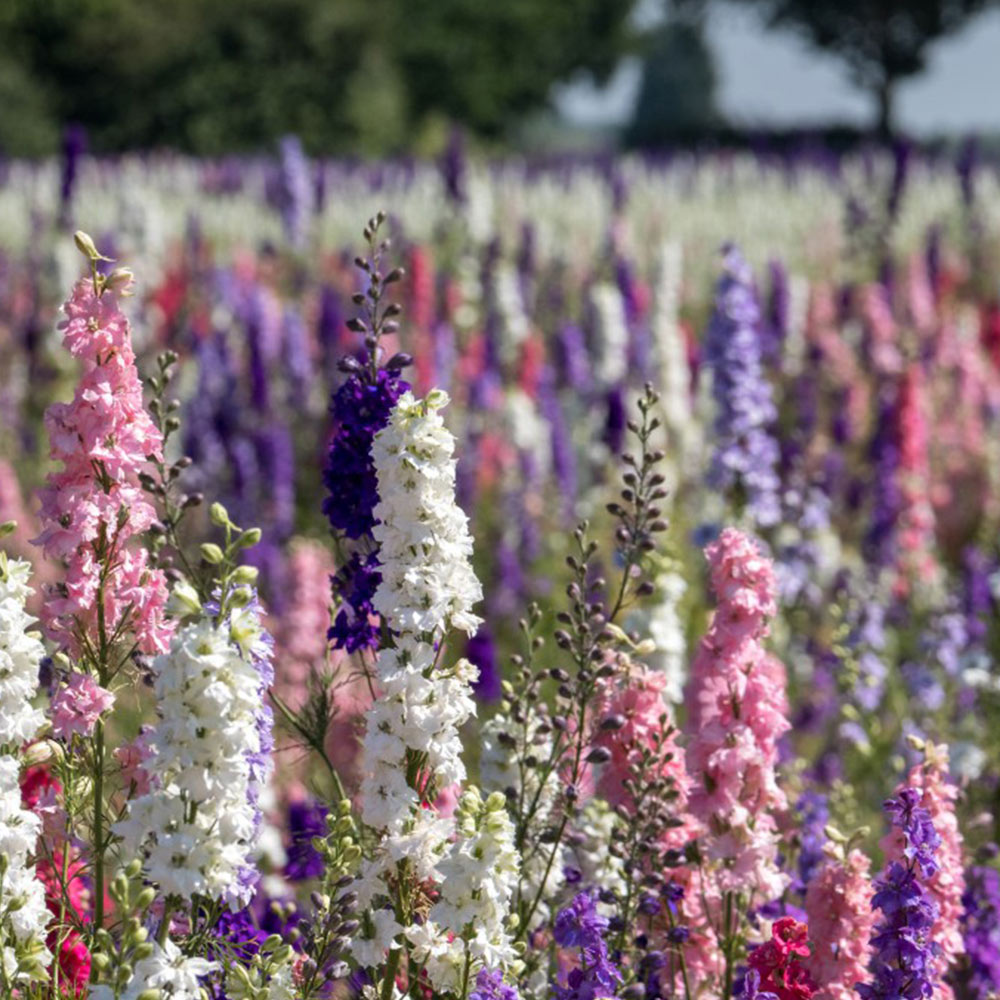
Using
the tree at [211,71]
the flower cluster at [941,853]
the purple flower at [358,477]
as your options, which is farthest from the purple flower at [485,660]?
the tree at [211,71]

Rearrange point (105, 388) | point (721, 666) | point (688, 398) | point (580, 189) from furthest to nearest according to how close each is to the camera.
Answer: point (580, 189), point (688, 398), point (721, 666), point (105, 388)

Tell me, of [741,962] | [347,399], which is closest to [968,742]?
[741,962]

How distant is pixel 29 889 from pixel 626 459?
4.48 ft

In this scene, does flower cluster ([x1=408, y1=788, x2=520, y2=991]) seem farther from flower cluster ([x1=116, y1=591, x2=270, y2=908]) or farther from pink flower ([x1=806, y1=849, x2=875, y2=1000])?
pink flower ([x1=806, y1=849, x2=875, y2=1000])

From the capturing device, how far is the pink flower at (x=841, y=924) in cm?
349

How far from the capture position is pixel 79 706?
10.8 ft

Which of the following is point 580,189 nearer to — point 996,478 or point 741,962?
point 996,478

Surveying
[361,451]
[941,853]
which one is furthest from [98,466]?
[941,853]

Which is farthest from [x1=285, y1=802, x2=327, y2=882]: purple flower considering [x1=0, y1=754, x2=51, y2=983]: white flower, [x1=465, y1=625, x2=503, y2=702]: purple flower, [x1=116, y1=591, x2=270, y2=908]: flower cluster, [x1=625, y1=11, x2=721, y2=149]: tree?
[x1=625, y1=11, x2=721, y2=149]: tree

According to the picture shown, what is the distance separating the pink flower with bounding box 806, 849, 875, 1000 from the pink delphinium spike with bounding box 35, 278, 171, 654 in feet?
4.44

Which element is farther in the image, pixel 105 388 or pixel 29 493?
pixel 29 493

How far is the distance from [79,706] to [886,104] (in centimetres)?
4022

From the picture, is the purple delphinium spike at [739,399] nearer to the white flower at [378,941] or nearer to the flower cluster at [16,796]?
the white flower at [378,941]

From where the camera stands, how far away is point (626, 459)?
3566mm
